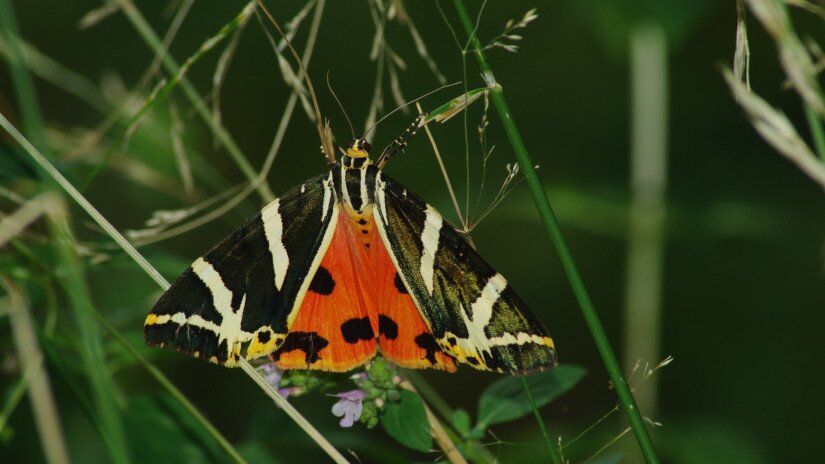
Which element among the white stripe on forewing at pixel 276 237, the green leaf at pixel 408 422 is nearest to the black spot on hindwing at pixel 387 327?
the green leaf at pixel 408 422

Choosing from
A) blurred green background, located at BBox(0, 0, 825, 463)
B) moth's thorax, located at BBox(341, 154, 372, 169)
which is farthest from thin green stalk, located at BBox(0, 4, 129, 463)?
blurred green background, located at BBox(0, 0, 825, 463)

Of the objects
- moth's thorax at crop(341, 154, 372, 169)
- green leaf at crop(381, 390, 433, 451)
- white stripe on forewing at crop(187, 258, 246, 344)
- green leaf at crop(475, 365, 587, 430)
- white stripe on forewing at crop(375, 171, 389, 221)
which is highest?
moth's thorax at crop(341, 154, 372, 169)

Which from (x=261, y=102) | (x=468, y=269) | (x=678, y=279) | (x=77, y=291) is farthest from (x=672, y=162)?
(x=77, y=291)

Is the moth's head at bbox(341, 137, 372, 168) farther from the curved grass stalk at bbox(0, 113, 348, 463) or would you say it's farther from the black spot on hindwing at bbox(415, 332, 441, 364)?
the curved grass stalk at bbox(0, 113, 348, 463)

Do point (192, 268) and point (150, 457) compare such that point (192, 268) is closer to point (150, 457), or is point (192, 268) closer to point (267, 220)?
point (267, 220)

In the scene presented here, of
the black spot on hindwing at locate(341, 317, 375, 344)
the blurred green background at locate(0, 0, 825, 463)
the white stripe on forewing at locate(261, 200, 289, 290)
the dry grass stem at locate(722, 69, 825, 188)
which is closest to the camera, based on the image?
the dry grass stem at locate(722, 69, 825, 188)

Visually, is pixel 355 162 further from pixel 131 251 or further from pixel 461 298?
pixel 131 251

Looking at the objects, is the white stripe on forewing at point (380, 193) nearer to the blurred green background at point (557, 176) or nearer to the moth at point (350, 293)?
the moth at point (350, 293)
